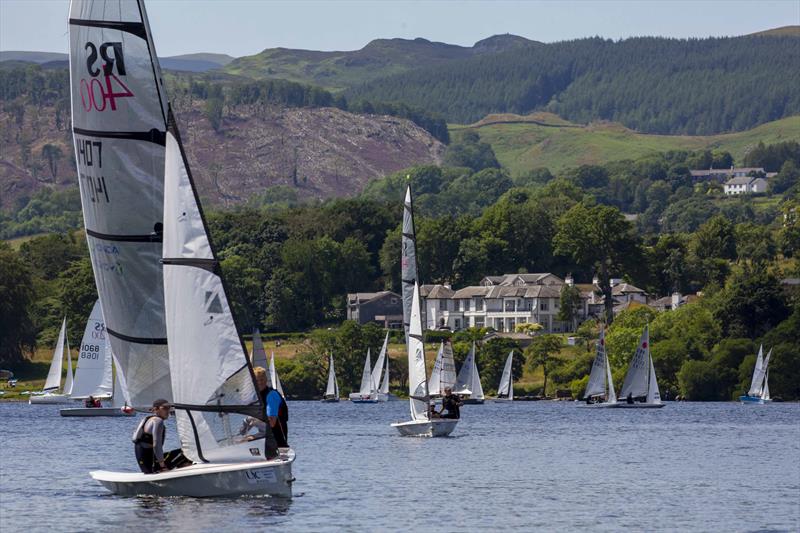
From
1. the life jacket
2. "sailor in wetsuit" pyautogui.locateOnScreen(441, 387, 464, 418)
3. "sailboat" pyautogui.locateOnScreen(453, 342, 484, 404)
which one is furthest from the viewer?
"sailboat" pyautogui.locateOnScreen(453, 342, 484, 404)

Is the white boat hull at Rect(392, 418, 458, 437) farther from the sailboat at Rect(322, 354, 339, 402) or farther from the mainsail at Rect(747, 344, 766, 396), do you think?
the sailboat at Rect(322, 354, 339, 402)

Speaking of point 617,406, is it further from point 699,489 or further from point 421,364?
point 699,489

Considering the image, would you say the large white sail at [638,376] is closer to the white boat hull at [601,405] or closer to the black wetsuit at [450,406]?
the white boat hull at [601,405]

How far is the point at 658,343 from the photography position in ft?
473

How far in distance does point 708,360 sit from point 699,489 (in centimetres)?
9709

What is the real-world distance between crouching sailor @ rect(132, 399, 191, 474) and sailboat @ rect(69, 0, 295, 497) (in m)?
0.36

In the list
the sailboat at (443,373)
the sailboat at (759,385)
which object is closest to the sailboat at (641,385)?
the sailboat at (759,385)

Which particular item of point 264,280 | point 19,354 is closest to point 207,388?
point 19,354

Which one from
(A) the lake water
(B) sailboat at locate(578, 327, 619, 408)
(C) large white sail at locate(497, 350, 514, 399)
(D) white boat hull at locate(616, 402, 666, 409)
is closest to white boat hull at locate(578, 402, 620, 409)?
(B) sailboat at locate(578, 327, 619, 408)

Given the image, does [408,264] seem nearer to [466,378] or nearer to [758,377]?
[758,377]

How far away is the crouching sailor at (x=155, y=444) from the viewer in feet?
111

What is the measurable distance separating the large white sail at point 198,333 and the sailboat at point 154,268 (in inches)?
0.8

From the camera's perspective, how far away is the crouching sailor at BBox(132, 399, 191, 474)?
33969mm

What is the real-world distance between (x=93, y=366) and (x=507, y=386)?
5653 centimetres
